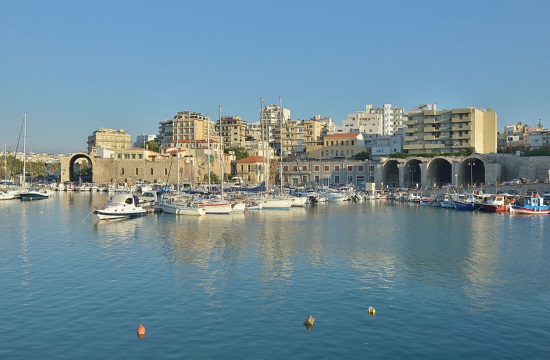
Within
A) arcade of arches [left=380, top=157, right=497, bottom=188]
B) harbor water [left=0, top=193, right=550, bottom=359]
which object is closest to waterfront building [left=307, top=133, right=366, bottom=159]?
arcade of arches [left=380, top=157, right=497, bottom=188]

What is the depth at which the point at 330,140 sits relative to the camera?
10525 cm

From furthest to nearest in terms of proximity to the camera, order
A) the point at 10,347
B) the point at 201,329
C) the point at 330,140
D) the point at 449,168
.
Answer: the point at 330,140 < the point at 449,168 < the point at 201,329 < the point at 10,347

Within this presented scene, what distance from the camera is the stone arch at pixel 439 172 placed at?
85.6 metres

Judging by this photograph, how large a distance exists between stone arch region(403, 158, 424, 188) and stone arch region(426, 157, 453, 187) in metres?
2.47

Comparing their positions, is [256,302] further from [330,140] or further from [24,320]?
[330,140]

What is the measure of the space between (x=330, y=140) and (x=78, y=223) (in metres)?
69.3

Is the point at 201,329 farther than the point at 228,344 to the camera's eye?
Yes

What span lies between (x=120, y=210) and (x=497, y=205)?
42.0 meters

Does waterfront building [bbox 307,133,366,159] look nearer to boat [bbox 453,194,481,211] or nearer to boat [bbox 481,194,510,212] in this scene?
boat [bbox 453,194,481,211]

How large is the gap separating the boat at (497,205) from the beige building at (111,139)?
119 m

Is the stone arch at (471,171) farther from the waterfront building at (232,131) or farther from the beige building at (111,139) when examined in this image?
the beige building at (111,139)

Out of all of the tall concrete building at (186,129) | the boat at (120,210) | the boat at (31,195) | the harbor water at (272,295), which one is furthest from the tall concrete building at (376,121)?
the harbor water at (272,295)

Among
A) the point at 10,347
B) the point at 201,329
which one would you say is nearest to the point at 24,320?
the point at 10,347

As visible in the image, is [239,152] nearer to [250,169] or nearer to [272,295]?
[250,169]
